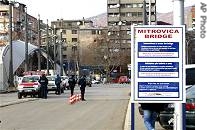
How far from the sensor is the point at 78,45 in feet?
542

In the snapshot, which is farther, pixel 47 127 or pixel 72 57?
pixel 72 57

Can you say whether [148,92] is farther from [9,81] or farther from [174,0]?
[9,81]

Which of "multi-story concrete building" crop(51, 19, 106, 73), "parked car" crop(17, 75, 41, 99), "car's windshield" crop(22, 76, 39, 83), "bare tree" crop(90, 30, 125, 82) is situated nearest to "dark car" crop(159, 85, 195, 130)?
"parked car" crop(17, 75, 41, 99)

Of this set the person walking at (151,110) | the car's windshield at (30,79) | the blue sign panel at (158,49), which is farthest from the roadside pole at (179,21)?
the car's windshield at (30,79)

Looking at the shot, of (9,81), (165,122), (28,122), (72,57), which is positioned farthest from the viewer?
(72,57)

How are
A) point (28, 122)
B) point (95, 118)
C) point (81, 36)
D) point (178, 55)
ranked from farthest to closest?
point (81, 36), point (95, 118), point (28, 122), point (178, 55)

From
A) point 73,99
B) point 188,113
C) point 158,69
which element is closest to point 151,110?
point 158,69

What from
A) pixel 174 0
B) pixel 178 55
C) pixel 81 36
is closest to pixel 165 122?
pixel 178 55

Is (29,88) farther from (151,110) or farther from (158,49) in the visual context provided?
(158,49)

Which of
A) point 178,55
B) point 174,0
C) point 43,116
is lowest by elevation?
point 43,116

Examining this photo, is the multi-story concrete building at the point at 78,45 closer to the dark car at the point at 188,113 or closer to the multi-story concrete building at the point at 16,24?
the multi-story concrete building at the point at 16,24

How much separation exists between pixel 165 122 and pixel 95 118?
749 cm

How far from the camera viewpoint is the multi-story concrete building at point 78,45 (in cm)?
15075
